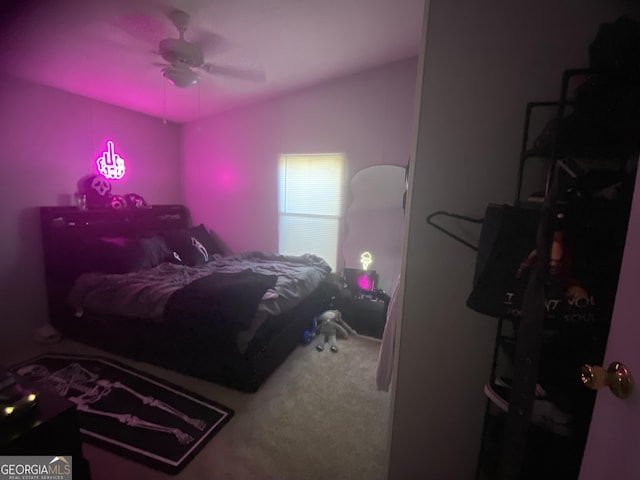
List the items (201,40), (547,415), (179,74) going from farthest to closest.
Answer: (201,40) → (179,74) → (547,415)

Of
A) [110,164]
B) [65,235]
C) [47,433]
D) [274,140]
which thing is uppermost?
[274,140]

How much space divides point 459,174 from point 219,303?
1692 millimetres

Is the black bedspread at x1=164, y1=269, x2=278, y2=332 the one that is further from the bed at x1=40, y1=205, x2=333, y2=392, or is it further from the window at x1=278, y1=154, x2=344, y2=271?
the window at x1=278, y1=154, x2=344, y2=271

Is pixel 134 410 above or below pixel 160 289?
below

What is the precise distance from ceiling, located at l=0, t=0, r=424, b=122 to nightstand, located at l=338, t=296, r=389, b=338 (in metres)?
2.38

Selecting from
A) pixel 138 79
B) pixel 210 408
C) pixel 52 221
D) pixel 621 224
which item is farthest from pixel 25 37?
pixel 621 224

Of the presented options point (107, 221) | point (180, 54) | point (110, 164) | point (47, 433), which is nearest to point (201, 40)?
point (180, 54)

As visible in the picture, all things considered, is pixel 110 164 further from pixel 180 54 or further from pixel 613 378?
pixel 613 378

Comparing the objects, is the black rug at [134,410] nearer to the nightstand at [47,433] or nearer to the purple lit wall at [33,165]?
the nightstand at [47,433]

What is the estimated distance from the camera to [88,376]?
211 cm

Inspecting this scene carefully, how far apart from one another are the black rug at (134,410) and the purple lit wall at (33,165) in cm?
61

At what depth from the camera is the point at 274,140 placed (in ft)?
11.6

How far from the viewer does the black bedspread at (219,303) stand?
1960mm

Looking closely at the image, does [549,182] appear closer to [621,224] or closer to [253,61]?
[621,224]
